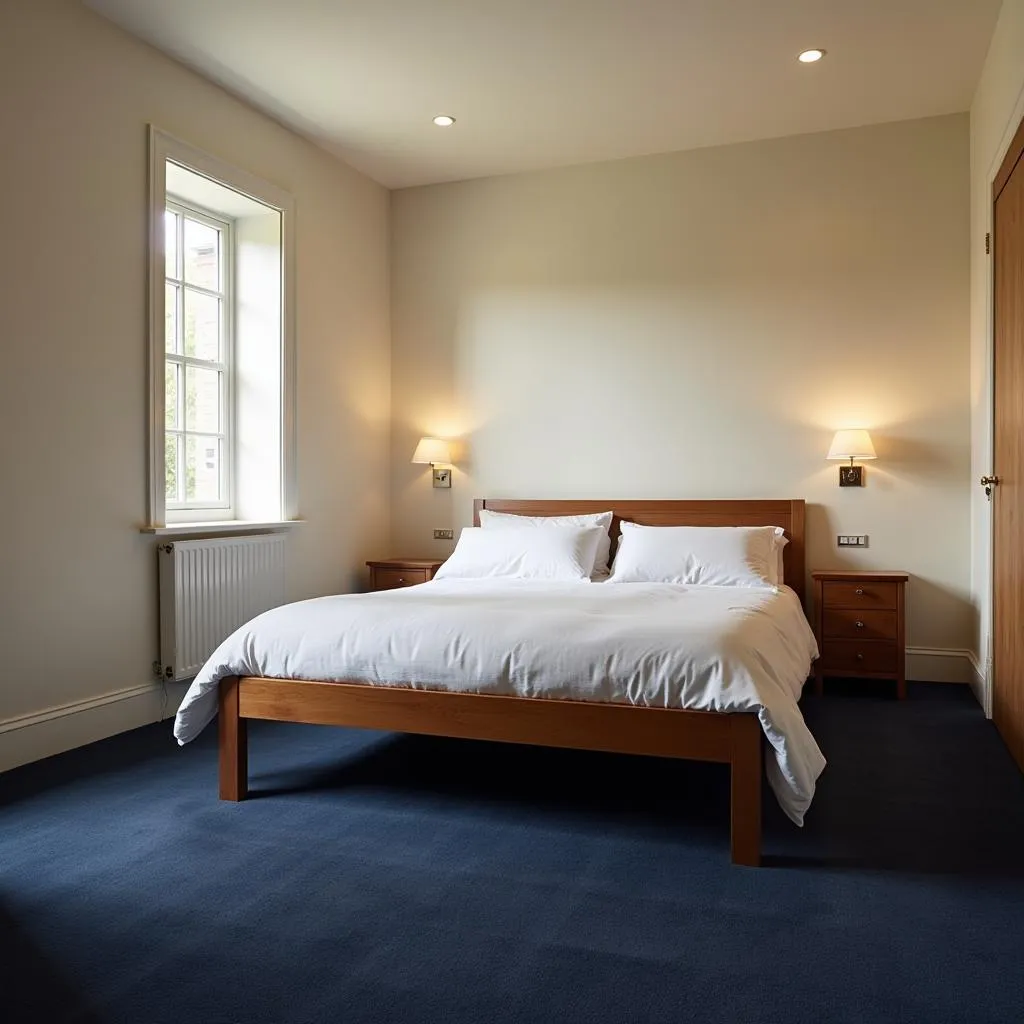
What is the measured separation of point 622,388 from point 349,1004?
3.88 metres

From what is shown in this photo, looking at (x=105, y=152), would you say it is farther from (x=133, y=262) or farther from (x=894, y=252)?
(x=894, y=252)

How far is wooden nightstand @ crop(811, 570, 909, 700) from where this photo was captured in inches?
171

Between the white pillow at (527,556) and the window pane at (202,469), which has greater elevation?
the window pane at (202,469)

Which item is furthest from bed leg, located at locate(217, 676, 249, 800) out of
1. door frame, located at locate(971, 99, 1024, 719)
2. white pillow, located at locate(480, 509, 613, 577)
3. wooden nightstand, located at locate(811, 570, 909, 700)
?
door frame, located at locate(971, 99, 1024, 719)

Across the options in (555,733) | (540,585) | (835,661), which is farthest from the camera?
(835,661)

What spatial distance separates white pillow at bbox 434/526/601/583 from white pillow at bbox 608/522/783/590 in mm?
197

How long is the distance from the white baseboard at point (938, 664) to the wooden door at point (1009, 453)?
768mm

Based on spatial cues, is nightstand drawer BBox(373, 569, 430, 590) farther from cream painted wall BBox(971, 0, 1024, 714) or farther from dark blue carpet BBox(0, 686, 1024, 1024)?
cream painted wall BBox(971, 0, 1024, 714)

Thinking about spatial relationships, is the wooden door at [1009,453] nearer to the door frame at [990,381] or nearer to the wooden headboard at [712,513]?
the door frame at [990,381]

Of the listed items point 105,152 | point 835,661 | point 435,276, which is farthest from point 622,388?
point 105,152

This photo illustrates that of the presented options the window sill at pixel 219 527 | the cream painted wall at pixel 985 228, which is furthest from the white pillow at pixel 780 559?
Result: the window sill at pixel 219 527

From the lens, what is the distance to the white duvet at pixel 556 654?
243cm

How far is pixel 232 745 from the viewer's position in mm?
2875

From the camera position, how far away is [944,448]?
4535mm
